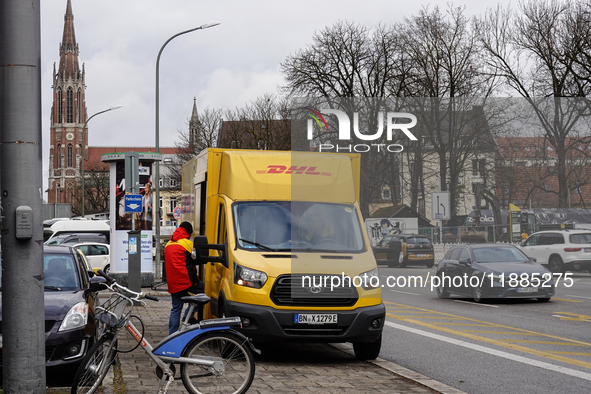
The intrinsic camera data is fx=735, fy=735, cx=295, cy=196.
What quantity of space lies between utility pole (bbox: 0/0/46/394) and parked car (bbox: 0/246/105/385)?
1.88 metres

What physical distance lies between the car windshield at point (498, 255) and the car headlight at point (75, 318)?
12.1m

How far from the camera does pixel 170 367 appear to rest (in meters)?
6.38

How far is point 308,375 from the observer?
8.01 m

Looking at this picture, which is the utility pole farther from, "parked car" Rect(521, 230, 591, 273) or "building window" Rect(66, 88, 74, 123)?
"building window" Rect(66, 88, 74, 123)

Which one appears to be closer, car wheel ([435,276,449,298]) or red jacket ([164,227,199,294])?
red jacket ([164,227,199,294])

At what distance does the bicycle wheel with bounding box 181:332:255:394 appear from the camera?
20.9 feet

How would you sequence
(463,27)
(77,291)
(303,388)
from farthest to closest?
(463,27)
(77,291)
(303,388)

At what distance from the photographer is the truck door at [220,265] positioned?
9586mm

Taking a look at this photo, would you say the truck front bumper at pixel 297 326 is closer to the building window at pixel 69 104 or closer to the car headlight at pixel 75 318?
the car headlight at pixel 75 318

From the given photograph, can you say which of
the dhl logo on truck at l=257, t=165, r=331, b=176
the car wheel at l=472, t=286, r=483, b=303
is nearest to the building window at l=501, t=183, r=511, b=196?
the car wheel at l=472, t=286, r=483, b=303

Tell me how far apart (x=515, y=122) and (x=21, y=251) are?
1546 cm

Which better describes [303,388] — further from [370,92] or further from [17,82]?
[370,92]

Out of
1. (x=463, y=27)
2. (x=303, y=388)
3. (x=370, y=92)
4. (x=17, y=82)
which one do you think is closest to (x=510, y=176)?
(x=303, y=388)

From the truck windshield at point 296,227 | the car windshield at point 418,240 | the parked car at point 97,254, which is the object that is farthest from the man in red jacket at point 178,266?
the parked car at point 97,254
